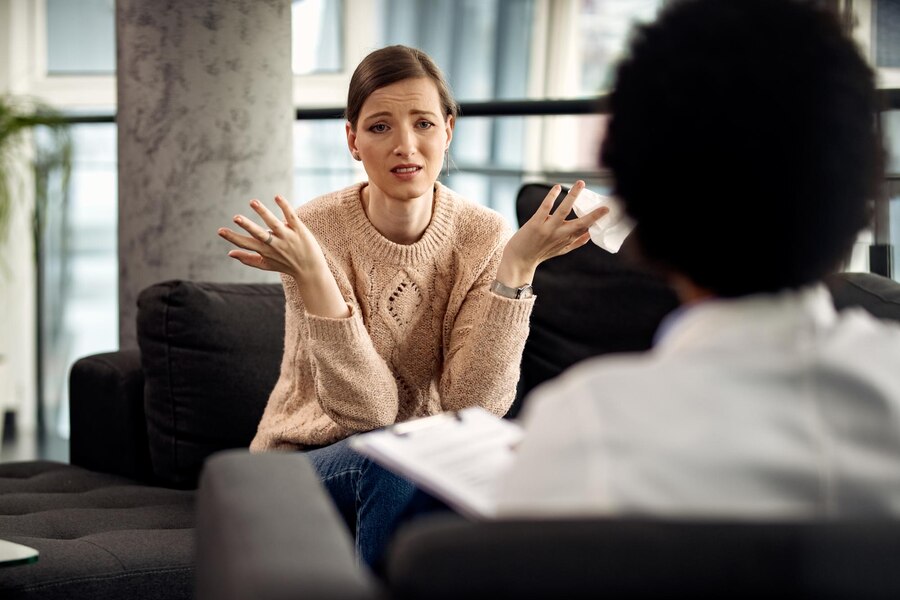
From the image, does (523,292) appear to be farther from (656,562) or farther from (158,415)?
(656,562)

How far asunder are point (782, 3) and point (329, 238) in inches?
54.2

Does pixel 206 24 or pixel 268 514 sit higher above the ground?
pixel 206 24

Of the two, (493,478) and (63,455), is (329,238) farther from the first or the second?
(63,455)

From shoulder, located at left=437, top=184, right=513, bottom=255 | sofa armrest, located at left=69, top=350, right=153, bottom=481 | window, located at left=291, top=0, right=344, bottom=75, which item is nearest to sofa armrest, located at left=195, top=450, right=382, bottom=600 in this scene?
shoulder, located at left=437, top=184, right=513, bottom=255

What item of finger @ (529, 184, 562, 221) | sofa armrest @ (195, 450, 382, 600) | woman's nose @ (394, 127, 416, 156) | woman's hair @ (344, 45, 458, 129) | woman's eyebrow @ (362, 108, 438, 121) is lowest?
sofa armrest @ (195, 450, 382, 600)

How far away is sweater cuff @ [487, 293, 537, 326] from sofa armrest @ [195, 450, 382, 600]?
2.91ft

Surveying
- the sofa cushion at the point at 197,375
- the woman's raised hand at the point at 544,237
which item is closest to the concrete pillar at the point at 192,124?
the sofa cushion at the point at 197,375

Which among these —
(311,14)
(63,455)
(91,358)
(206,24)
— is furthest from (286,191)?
(311,14)

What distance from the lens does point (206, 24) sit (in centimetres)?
286

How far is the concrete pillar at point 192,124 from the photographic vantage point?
2.86 m

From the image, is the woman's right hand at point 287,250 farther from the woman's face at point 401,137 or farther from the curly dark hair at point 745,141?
the curly dark hair at point 745,141

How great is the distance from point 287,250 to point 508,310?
43 cm

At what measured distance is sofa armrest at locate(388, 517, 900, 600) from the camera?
720 mm

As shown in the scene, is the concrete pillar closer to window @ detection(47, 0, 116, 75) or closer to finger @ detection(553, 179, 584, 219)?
finger @ detection(553, 179, 584, 219)
